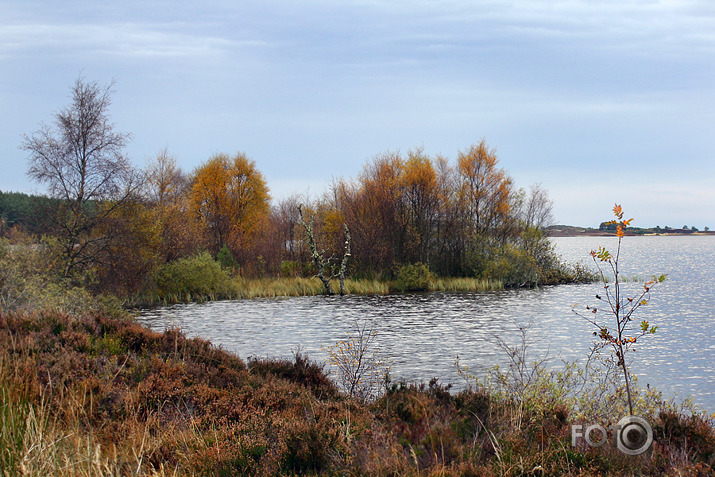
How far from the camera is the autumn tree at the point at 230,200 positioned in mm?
44438

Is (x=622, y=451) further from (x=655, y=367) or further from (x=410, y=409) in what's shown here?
(x=655, y=367)

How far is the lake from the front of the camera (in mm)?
13828

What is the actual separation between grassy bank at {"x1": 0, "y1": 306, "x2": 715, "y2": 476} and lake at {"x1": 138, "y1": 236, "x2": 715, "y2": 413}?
2531mm

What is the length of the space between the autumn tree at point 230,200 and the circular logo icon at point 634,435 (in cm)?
3876

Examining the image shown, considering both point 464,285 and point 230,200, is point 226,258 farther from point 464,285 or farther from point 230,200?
point 464,285

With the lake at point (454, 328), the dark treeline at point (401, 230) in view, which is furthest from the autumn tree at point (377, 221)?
the lake at point (454, 328)

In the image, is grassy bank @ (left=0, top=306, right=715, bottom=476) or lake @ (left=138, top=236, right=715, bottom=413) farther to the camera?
lake @ (left=138, top=236, right=715, bottom=413)

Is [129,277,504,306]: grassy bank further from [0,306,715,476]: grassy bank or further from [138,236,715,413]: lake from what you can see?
[0,306,715,476]: grassy bank

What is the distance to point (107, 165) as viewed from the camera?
910 inches

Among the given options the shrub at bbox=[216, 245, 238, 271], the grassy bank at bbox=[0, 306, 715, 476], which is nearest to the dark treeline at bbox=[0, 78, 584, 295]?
the shrub at bbox=[216, 245, 238, 271]

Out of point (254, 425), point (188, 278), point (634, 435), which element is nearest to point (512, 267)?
point (188, 278)

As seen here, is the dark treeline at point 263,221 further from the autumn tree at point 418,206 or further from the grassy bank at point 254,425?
the grassy bank at point 254,425

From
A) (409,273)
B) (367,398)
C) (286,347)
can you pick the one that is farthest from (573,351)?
(409,273)

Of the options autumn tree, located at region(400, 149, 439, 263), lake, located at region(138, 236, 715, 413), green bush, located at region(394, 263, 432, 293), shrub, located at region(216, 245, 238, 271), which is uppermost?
autumn tree, located at region(400, 149, 439, 263)
